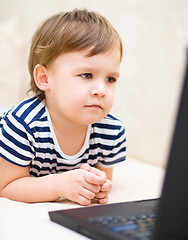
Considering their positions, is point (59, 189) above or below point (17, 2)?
below

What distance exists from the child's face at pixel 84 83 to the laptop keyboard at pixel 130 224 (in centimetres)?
38

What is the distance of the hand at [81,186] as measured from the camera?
698 mm

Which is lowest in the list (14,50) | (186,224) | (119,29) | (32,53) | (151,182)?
(151,182)

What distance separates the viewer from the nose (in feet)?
2.52

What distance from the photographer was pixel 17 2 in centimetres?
193

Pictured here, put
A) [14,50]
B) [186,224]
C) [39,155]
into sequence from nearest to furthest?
1. [186,224]
2. [39,155]
3. [14,50]

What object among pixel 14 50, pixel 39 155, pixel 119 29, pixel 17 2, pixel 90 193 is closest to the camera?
pixel 90 193

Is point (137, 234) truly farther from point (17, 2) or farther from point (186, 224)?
point (17, 2)

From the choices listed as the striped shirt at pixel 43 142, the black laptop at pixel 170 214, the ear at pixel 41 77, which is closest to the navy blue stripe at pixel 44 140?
the striped shirt at pixel 43 142

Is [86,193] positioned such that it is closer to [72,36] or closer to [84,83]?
[84,83]

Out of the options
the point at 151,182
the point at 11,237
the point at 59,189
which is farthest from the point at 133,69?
the point at 11,237

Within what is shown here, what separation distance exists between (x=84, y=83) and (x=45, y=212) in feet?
1.08

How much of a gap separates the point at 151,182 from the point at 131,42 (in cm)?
74

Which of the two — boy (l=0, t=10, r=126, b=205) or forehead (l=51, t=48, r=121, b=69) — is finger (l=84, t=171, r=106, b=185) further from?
forehead (l=51, t=48, r=121, b=69)
